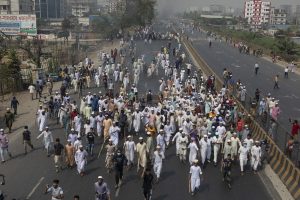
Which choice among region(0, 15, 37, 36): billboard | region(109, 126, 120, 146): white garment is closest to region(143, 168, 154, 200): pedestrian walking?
region(109, 126, 120, 146): white garment

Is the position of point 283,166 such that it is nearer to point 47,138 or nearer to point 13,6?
point 47,138

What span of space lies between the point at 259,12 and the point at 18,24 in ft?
467

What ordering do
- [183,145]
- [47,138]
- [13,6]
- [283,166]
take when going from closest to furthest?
[283,166] < [183,145] < [47,138] < [13,6]

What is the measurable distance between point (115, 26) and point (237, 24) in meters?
84.3

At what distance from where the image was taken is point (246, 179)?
50.4ft

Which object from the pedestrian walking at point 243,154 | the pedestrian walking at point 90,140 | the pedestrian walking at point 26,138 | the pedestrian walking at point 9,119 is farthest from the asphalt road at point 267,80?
the pedestrian walking at point 9,119

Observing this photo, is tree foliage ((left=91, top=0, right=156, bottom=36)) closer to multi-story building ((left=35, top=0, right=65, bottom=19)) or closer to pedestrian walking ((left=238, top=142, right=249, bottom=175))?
multi-story building ((left=35, top=0, right=65, bottom=19))

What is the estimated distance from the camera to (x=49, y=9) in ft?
486

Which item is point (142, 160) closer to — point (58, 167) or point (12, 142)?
point (58, 167)

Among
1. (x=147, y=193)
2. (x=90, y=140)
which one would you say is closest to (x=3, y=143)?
(x=90, y=140)

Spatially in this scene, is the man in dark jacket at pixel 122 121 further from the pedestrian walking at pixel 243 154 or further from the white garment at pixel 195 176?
the white garment at pixel 195 176

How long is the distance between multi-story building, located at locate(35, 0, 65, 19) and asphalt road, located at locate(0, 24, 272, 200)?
12911 centimetres

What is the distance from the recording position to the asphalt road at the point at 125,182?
45.2ft

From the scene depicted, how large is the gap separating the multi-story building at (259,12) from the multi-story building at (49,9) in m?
74.6
